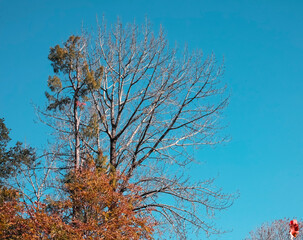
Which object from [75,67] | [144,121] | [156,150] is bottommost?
[156,150]

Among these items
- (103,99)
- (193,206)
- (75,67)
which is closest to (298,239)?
(193,206)

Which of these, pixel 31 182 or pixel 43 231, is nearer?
pixel 43 231

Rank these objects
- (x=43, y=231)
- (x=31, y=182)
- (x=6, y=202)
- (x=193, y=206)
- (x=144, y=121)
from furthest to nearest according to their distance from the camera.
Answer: (x=31, y=182) < (x=144, y=121) < (x=193, y=206) < (x=6, y=202) < (x=43, y=231)

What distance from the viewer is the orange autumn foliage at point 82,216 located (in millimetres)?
10398

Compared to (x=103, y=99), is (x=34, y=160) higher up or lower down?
lower down

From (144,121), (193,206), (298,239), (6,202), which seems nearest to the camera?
(6,202)

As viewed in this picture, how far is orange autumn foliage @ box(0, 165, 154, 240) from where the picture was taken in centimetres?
1040

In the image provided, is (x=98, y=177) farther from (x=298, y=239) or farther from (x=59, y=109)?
(x=298, y=239)

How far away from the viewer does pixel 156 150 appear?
14.1m

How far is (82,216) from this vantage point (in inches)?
442

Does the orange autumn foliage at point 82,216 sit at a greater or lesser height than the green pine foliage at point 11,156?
lesser

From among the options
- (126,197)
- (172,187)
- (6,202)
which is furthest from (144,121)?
(6,202)

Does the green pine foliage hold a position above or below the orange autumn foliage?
above

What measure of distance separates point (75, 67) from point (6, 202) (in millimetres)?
4671
